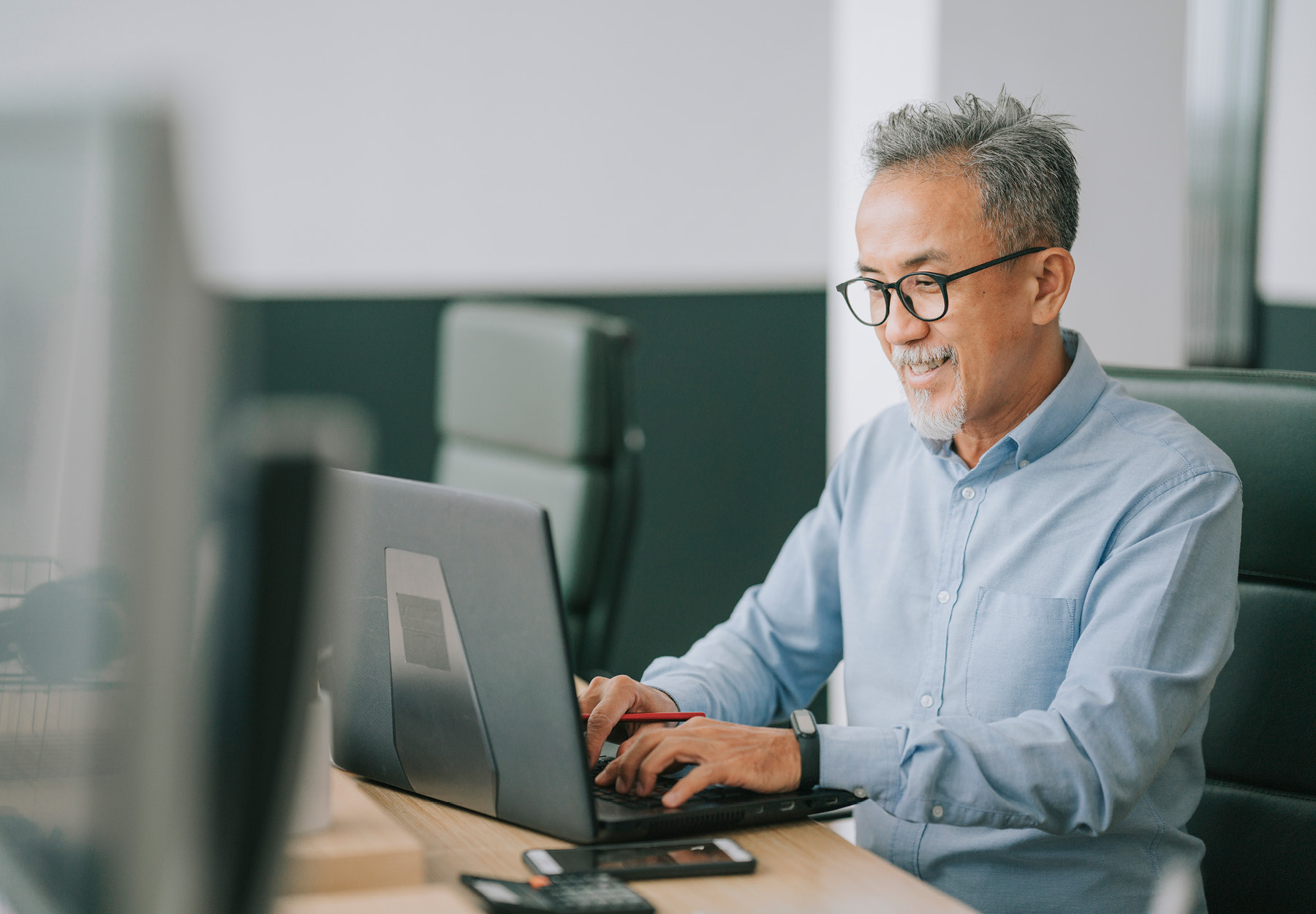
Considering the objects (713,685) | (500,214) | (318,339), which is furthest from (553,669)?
(500,214)

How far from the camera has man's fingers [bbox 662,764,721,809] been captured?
3.55 feet

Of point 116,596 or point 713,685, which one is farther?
point 713,685

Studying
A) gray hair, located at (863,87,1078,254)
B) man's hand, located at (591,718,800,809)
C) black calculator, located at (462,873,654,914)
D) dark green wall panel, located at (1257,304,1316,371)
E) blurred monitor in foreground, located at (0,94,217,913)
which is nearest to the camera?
blurred monitor in foreground, located at (0,94,217,913)

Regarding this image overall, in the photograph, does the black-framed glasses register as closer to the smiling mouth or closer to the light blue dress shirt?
the smiling mouth

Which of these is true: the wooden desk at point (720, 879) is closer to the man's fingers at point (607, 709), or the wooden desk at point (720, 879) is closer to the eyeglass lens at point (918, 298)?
the man's fingers at point (607, 709)

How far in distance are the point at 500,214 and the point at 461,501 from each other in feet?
6.73

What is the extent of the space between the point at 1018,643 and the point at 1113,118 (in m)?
1.30

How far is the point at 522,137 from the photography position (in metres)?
3.00

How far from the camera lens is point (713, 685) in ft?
4.82

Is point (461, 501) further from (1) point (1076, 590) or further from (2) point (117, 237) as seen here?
(2) point (117, 237)

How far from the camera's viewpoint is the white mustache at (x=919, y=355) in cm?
142

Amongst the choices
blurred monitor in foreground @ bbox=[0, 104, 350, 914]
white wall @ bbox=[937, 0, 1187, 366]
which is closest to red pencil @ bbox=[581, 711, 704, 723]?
blurred monitor in foreground @ bbox=[0, 104, 350, 914]

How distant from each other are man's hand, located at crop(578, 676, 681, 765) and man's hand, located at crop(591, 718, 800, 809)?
0.06 meters

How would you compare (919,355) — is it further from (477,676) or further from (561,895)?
(561,895)
